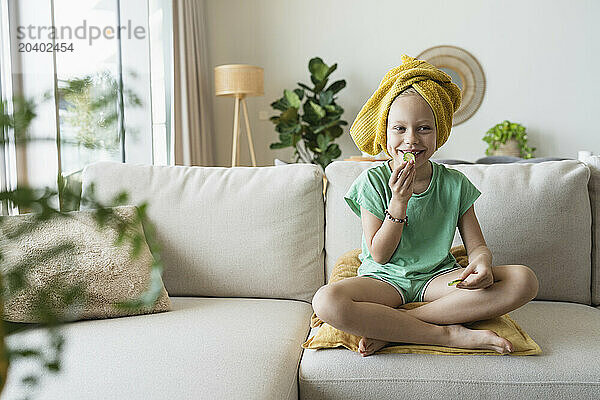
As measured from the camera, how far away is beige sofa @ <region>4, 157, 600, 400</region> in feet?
4.15

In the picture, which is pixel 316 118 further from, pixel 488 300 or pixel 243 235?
pixel 488 300

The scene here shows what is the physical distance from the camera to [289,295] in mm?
1880

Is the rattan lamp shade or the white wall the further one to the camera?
the white wall

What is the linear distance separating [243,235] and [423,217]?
0.59 m

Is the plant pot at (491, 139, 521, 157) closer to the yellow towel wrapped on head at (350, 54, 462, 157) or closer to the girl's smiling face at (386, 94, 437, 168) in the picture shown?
the yellow towel wrapped on head at (350, 54, 462, 157)

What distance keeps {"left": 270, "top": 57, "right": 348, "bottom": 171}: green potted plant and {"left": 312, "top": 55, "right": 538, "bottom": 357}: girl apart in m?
3.25

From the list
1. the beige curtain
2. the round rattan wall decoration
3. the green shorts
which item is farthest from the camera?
the round rattan wall decoration

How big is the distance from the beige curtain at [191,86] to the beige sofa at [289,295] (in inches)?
106

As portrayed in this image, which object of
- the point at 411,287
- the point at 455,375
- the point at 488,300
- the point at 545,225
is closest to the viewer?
the point at 455,375

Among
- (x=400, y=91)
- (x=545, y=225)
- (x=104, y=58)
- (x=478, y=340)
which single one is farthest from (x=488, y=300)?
(x=104, y=58)

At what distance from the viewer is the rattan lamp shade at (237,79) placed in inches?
190

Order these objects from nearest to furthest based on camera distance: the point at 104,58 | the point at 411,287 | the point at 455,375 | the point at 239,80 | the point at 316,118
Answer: the point at 455,375 → the point at 411,287 → the point at 104,58 → the point at 239,80 → the point at 316,118

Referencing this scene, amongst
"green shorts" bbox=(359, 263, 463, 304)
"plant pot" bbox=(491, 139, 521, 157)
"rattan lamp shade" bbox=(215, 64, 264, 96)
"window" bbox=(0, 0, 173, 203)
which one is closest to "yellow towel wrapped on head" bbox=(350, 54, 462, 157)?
"green shorts" bbox=(359, 263, 463, 304)

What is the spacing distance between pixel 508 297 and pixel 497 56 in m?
4.35
